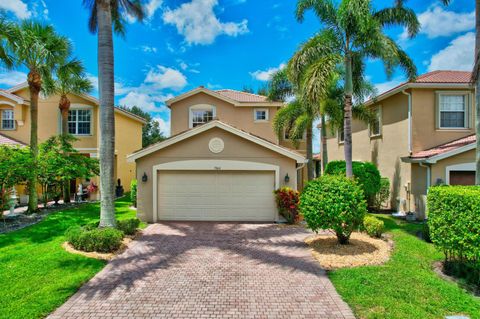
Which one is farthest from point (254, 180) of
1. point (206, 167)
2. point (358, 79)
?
point (358, 79)

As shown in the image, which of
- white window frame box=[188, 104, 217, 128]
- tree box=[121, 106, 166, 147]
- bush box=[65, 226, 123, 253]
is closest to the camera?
bush box=[65, 226, 123, 253]

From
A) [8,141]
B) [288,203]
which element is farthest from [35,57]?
[288,203]

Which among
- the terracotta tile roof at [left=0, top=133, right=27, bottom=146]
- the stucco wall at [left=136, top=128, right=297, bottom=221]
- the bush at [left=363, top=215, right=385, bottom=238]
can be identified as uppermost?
the terracotta tile roof at [left=0, top=133, right=27, bottom=146]

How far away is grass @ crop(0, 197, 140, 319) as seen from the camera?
17.4ft

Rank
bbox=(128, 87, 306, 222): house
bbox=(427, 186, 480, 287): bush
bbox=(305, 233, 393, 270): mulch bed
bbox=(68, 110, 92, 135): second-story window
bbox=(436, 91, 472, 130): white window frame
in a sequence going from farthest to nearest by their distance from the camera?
bbox=(68, 110, 92, 135): second-story window
bbox=(436, 91, 472, 130): white window frame
bbox=(128, 87, 306, 222): house
bbox=(305, 233, 393, 270): mulch bed
bbox=(427, 186, 480, 287): bush

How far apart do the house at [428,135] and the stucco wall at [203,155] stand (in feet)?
22.8

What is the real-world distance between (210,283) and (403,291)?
4345 millimetres

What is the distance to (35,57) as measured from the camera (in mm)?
13617

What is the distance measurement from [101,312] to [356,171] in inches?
556

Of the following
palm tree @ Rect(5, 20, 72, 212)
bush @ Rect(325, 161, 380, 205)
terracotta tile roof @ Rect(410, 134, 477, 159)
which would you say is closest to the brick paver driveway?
bush @ Rect(325, 161, 380, 205)

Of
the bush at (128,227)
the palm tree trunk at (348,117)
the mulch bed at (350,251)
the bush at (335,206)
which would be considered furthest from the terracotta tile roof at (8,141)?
the palm tree trunk at (348,117)

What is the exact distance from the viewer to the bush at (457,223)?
242 inches

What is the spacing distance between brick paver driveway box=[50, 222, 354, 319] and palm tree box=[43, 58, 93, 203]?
38.0ft

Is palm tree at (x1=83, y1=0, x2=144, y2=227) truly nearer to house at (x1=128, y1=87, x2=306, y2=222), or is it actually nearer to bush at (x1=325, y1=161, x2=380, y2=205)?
house at (x1=128, y1=87, x2=306, y2=222)
